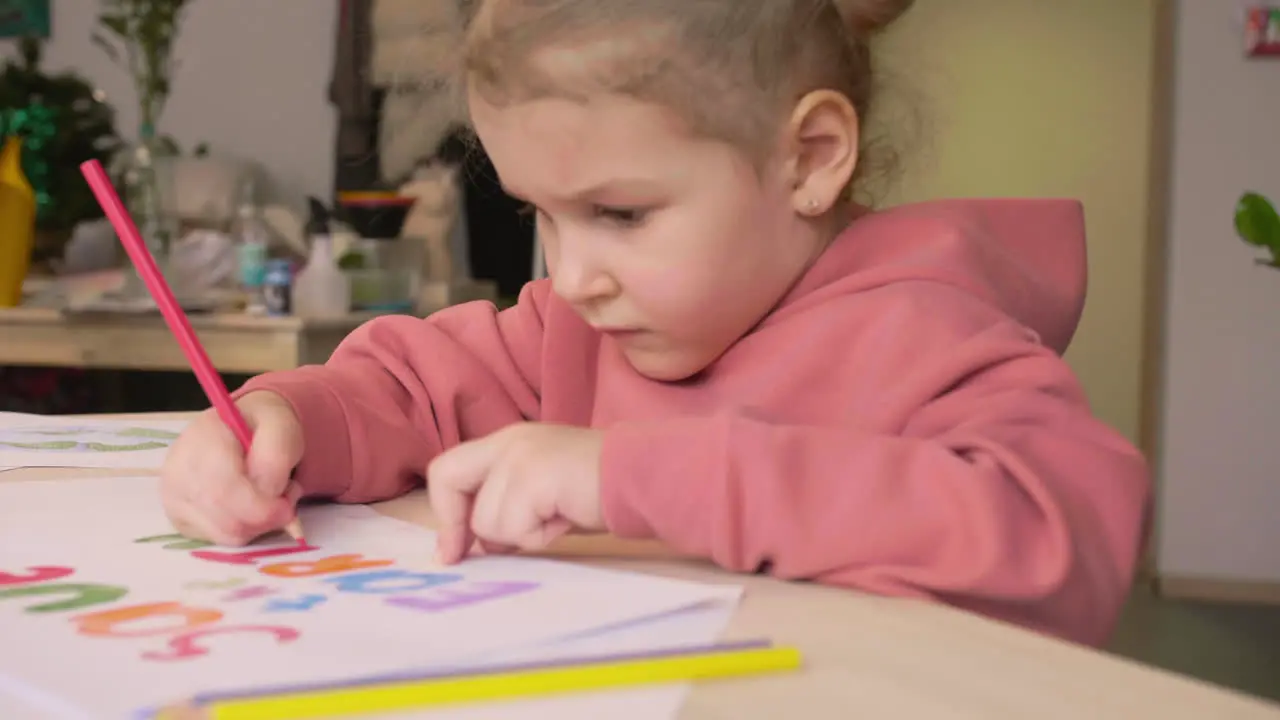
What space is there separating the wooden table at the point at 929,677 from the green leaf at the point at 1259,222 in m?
1.90

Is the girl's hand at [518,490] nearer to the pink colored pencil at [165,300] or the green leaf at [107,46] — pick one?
the pink colored pencil at [165,300]

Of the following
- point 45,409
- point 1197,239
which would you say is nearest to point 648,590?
point 45,409

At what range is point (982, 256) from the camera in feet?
2.25

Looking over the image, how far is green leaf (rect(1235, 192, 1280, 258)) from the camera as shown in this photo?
206 cm

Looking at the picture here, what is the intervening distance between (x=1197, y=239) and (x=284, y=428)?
8.91 ft

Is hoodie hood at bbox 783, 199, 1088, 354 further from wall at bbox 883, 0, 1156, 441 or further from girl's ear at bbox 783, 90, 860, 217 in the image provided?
wall at bbox 883, 0, 1156, 441

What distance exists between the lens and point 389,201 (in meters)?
2.53

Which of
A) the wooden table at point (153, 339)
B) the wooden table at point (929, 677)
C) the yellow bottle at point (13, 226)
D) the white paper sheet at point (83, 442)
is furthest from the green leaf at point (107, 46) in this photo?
the wooden table at point (929, 677)

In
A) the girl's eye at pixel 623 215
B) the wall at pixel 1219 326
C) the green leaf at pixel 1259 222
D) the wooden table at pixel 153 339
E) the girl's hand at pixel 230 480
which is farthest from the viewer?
the wall at pixel 1219 326

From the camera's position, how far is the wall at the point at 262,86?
3363 mm

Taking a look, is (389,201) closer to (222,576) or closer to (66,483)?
(66,483)

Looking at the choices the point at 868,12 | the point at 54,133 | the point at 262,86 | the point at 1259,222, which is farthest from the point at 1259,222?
the point at 262,86

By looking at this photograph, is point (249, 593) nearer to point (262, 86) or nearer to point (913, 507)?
point (913, 507)

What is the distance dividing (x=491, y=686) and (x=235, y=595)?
0.17 m
